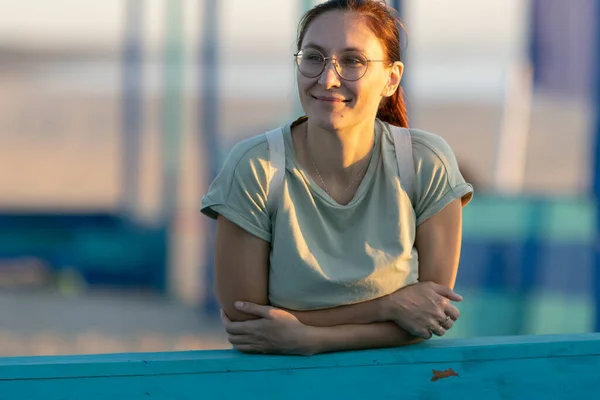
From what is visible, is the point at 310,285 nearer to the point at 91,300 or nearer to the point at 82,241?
the point at 91,300

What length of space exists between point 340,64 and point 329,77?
0.17ft

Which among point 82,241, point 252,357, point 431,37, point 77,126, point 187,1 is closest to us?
point 252,357

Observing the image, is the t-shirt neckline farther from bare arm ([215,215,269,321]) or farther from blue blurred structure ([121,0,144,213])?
blue blurred structure ([121,0,144,213])

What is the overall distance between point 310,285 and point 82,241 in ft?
26.1

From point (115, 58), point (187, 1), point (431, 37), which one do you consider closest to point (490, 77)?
point (431, 37)

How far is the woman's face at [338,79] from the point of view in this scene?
7.84 feet

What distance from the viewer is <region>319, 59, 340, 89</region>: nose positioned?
2369mm

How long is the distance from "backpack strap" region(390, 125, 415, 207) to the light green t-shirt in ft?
0.04

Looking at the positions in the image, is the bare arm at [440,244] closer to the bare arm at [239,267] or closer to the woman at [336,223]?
the woman at [336,223]

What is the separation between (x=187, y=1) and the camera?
1220cm

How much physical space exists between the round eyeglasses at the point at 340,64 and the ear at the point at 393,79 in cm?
11

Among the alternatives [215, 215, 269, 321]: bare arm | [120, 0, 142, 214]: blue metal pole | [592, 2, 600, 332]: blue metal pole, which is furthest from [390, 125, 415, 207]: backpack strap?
[120, 0, 142, 214]: blue metal pole

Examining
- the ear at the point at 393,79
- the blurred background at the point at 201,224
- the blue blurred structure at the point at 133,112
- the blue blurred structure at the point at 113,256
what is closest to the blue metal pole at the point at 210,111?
the blurred background at the point at 201,224

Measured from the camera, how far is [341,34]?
2.40 meters
